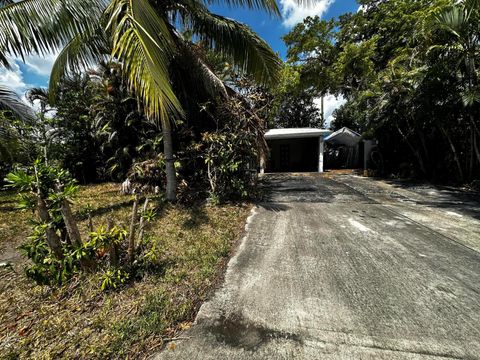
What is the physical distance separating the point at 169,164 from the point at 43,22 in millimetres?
3376

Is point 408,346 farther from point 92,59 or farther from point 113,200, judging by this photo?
point 92,59

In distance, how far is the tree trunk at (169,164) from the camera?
209 inches

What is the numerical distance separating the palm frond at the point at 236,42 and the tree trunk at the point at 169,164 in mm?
2304

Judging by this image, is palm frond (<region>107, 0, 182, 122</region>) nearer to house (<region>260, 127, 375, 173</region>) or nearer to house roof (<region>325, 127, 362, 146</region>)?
house (<region>260, 127, 375, 173</region>)

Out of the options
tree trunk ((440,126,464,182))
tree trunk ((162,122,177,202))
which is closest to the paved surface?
tree trunk ((162,122,177,202))

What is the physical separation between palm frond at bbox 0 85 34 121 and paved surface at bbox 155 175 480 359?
23.2ft

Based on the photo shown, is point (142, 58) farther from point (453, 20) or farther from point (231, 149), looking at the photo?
point (453, 20)

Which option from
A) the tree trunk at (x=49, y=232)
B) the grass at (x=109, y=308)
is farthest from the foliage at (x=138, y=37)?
the grass at (x=109, y=308)

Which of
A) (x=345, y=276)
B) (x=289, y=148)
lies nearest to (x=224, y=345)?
(x=345, y=276)

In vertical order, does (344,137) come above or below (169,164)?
above

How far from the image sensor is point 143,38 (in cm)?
273

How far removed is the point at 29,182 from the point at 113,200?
486 cm

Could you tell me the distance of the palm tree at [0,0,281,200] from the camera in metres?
2.70

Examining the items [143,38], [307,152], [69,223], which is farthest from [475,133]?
[69,223]
